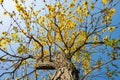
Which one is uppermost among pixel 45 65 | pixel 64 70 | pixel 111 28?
pixel 111 28

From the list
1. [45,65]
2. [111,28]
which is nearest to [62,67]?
[45,65]

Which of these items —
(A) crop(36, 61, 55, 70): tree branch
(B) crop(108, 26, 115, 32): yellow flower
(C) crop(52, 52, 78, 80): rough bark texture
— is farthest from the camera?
(B) crop(108, 26, 115, 32): yellow flower

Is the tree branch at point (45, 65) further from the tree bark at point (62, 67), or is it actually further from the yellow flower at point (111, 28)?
the yellow flower at point (111, 28)

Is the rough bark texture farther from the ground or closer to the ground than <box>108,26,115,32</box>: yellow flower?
closer to the ground

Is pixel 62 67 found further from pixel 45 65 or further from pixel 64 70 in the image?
pixel 45 65

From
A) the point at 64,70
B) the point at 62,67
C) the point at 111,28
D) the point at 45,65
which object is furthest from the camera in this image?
the point at 111,28

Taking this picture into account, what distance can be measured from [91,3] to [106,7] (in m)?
0.50

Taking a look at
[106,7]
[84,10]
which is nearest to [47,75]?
[84,10]

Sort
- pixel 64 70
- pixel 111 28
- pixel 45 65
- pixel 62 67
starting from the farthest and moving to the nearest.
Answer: pixel 111 28 → pixel 45 65 → pixel 62 67 → pixel 64 70

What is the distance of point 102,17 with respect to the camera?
7.86m

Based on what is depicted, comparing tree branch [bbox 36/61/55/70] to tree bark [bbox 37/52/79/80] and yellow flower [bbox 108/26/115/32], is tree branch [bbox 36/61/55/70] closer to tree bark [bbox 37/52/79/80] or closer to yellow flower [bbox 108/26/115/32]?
tree bark [bbox 37/52/79/80]

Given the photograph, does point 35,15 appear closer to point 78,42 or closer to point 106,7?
point 78,42

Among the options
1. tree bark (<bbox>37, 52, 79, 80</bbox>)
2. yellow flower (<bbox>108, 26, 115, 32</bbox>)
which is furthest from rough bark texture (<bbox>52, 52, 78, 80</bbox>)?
yellow flower (<bbox>108, 26, 115, 32</bbox>)

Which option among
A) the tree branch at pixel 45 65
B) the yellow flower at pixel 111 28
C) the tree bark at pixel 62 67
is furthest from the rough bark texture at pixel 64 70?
the yellow flower at pixel 111 28
